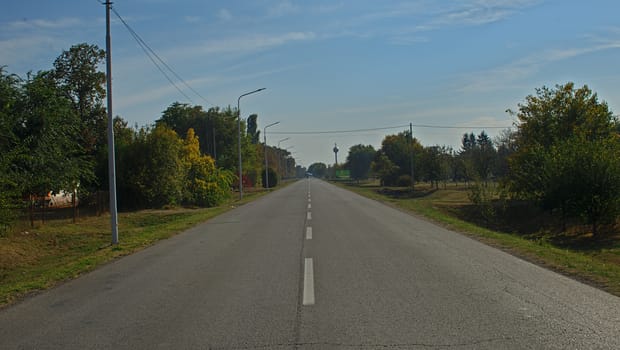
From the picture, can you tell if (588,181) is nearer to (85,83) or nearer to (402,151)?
(85,83)

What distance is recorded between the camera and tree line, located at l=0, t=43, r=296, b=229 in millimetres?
21862

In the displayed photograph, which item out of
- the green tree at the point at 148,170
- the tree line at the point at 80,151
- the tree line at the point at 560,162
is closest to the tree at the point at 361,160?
the tree line at the point at 560,162

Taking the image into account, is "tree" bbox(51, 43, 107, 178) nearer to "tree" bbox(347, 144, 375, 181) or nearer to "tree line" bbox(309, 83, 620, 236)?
"tree line" bbox(309, 83, 620, 236)

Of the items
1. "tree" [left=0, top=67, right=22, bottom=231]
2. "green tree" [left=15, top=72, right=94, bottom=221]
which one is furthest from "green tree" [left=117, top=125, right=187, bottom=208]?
"tree" [left=0, top=67, right=22, bottom=231]

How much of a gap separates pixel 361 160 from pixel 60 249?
124 m

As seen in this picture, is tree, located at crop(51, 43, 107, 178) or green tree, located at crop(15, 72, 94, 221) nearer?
green tree, located at crop(15, 72, 94, 221)

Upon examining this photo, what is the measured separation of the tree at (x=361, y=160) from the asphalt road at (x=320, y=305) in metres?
129

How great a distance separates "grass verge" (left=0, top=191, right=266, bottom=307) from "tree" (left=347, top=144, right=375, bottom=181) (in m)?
114

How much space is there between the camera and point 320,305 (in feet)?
23.5

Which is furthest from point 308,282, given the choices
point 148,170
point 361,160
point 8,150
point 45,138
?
point 361,160

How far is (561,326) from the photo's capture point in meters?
5.99

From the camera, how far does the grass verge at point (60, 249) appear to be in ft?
34.4

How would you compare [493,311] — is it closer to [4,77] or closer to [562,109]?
[4,77]

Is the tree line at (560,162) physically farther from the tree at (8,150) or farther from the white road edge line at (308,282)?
the tree at (8,150)
